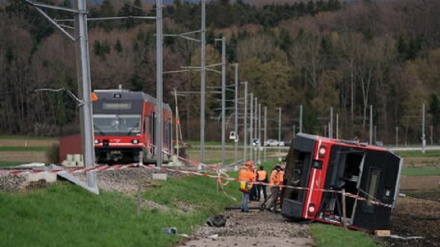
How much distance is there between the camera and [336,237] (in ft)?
65.5

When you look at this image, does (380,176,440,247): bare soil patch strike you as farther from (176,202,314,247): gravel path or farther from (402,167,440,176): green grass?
(402,167,440,176): green grass

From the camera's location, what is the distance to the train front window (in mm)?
41531

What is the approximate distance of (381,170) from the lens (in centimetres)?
2369

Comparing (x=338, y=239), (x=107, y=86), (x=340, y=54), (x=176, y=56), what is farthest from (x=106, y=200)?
(x=340, y=54)

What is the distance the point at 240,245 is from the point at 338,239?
8.75 feet

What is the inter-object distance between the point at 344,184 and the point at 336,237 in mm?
4241

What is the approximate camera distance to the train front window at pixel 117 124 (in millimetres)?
41531

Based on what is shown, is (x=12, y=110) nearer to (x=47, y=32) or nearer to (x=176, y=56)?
(x=47, y=32)

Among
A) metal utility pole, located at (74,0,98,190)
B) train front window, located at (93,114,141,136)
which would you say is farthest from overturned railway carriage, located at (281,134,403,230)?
train front window, located at (93,114,141,136)

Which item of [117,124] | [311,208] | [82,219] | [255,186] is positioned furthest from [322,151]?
[117,124]

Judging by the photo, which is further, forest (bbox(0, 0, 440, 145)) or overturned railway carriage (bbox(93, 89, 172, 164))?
forest (bbox(0, 0, 440, 145))

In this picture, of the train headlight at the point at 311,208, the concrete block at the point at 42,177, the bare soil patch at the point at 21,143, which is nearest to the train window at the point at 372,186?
the train headlight at the point at 311,208

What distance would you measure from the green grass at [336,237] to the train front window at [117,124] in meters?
19.7

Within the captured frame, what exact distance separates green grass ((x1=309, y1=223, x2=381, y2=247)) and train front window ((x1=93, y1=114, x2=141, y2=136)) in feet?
64.6
